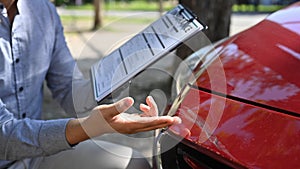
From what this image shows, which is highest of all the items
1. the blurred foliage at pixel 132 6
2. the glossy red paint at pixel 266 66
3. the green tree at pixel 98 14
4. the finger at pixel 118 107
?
the finger at pixel 118 107

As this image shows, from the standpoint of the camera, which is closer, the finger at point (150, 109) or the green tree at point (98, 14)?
the finger at point (150, 109)

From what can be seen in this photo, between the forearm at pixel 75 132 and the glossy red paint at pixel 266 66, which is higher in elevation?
the glossy red paint at pixel 266 66

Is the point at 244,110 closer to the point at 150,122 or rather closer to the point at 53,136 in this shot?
the point at 150,122

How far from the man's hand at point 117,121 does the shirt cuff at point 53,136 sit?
0.02m

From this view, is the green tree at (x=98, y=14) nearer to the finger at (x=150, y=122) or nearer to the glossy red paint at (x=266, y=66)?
the glossy red paint at (x=266, y=66)

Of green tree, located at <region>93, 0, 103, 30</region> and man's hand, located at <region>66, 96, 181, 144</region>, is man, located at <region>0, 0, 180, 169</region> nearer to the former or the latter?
man's hand, located at <region>66, 96, 181, 144</region>

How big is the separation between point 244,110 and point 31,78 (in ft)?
2.93

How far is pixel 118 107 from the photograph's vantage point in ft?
3.92

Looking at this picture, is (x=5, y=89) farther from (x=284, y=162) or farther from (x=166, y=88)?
(x=166, y=88)

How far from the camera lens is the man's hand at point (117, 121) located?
A: 1187 millimetres

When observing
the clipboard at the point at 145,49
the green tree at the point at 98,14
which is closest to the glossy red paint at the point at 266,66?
the clipboard at the point at 145,49

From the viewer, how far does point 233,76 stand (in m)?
1.63

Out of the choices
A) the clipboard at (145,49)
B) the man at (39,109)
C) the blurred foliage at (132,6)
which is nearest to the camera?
the man at (39,109)

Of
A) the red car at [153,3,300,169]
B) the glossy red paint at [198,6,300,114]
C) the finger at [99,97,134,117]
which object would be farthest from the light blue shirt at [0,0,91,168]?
the glossy red paint at [198,6,300,114]
